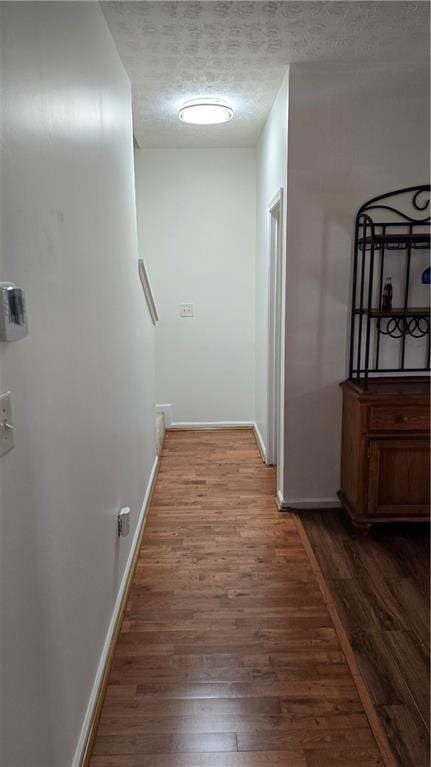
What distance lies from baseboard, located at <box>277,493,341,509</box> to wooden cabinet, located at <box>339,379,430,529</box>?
0.98ft

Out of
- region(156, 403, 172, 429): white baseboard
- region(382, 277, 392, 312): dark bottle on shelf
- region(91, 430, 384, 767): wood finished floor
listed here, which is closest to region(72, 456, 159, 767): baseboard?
region(91, 430, 384, 767): wood finished floor

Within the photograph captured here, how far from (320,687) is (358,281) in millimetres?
2062

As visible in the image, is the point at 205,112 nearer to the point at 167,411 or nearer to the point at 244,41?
the point at 244,41

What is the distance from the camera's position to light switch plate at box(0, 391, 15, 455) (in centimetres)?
94

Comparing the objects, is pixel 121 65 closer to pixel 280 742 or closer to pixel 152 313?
pixel 152 313

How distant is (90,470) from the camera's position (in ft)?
5.42

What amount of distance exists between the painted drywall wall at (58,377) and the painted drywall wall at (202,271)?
7.50ft

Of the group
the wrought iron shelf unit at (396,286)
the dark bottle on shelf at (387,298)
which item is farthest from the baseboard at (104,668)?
the dark bottle on shelf at (387,298)

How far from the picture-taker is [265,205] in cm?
385

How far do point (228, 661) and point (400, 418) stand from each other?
4.81 ft

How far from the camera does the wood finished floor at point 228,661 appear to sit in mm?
1541

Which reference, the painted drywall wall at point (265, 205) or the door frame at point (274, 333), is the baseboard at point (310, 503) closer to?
the door frame at point (274, 333)

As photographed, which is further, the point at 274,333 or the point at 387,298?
the point at 274,333

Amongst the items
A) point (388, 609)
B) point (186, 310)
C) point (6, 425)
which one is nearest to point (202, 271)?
point (186, 310)
